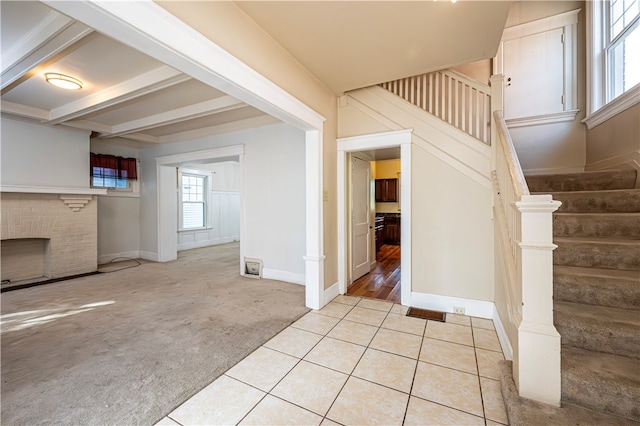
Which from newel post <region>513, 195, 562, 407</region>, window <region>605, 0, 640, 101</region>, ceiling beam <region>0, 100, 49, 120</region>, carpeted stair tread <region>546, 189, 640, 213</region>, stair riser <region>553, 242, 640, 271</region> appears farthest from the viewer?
ceiling beam <region>0, 100, 49, 120</region>

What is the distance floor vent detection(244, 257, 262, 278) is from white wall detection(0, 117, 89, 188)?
351cm

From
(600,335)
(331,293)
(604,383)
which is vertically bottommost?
(331,293)

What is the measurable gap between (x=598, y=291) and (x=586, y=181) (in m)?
1.47

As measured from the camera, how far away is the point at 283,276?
13.7ft

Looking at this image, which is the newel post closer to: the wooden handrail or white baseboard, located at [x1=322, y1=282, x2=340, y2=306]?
the wooden handrail

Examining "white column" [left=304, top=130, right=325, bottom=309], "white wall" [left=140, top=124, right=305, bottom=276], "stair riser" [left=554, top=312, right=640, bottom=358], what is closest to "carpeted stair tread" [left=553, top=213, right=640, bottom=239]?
"stair riser" [left=554, top=312, right=640, bottom=358]

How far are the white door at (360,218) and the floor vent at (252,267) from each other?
1.70 metres

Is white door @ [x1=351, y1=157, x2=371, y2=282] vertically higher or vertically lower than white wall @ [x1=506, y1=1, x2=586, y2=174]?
lower

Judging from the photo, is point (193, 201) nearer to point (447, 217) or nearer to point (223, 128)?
point (223, 128)

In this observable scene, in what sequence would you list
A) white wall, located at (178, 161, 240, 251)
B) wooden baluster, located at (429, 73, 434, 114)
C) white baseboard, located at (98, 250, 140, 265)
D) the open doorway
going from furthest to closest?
white wall, located at (178, 161, 240, 251) → white baseboard, located at (98, 250, 140, 265) → the open doorway → wooden baluster, located at (429, 73, 434, 114)

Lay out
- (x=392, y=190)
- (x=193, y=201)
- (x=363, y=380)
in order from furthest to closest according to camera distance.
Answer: (x=392, y=190)
(x=193, y=201)
(x=363, y=380)

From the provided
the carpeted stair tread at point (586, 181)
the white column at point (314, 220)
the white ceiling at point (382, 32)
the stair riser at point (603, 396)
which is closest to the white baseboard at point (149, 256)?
the white column at point (314, 220)

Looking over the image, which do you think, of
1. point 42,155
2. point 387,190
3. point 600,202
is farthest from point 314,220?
point 387,190

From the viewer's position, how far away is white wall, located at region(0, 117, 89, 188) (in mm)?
3836
